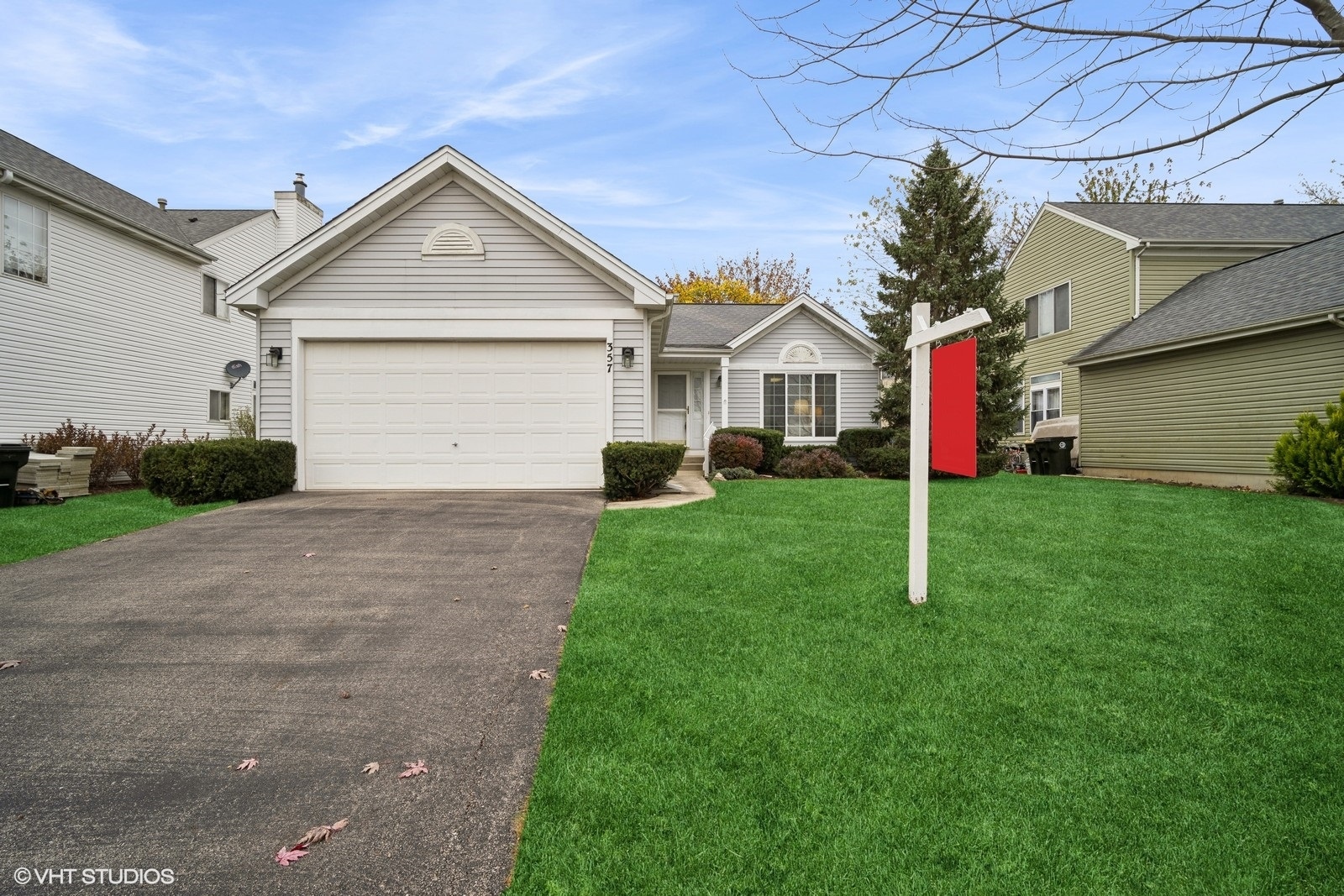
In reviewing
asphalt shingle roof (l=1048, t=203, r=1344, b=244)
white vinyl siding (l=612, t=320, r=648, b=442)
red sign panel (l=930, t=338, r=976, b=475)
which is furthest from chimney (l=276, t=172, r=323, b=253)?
red sign panel (l=930, t=338, r=976, b=475)

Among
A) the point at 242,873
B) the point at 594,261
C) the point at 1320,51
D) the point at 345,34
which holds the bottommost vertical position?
the point at 242,873

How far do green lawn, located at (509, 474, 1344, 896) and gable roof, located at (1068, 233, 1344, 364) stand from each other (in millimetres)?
7894

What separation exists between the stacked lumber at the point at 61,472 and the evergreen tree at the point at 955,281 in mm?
16018

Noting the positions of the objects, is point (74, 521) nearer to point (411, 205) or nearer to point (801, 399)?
point (411, 205)

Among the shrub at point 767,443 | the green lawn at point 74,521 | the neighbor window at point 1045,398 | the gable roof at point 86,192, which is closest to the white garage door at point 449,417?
the green lawn at point 74,521

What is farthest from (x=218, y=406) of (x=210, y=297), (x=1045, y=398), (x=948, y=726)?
(x=1045, y=398)

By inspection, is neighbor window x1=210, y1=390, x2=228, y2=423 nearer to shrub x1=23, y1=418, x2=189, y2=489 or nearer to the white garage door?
shrub x1=23, y1=418, x2=189, y2=489

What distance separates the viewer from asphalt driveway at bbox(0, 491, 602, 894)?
9.02ft

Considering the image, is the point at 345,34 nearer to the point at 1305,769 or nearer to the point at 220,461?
the point at 220,461

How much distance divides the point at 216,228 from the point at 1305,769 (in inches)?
997

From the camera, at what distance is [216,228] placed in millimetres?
20938

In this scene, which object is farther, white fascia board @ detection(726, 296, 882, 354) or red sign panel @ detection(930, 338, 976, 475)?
white fascia board @ detection(726, 296, 882, 354)

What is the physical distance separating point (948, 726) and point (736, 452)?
12.6 m

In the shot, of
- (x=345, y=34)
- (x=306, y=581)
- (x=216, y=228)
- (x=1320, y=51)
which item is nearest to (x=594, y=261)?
(x=345, y=34)
